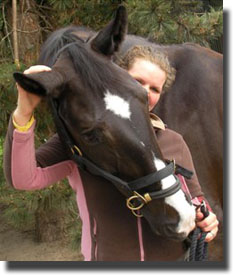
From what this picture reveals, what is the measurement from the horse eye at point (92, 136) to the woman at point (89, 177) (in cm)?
16

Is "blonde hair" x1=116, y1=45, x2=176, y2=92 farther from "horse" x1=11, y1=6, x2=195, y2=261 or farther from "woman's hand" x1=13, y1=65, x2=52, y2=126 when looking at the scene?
"woman's hand" x1=13, y1=65, x2=52, y2=126

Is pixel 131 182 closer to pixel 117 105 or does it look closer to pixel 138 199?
pixel 138 199

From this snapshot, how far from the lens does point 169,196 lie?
3.64ft

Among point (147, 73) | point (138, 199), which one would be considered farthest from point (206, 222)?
point (147, 73)

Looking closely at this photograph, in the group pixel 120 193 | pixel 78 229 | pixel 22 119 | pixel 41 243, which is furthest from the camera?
pixel 41 243

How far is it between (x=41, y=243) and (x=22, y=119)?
2.82 meters

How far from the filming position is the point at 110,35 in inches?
49.8

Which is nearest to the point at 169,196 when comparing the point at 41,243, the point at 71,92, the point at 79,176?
the point at 79,176

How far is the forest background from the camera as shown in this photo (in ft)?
7.29

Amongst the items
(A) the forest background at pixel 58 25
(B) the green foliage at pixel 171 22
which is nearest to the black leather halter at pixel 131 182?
(A) the forest background at pixel 58 25

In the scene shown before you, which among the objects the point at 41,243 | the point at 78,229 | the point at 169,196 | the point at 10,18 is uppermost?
the point at 169,196

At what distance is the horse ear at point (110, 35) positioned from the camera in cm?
125

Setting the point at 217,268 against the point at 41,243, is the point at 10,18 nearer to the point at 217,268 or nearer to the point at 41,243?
the point at 41,243

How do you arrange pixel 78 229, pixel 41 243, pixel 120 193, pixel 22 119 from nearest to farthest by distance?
pixel 22 119 → pixel 120 193 → pixel 78 229 → pixel 41 243
